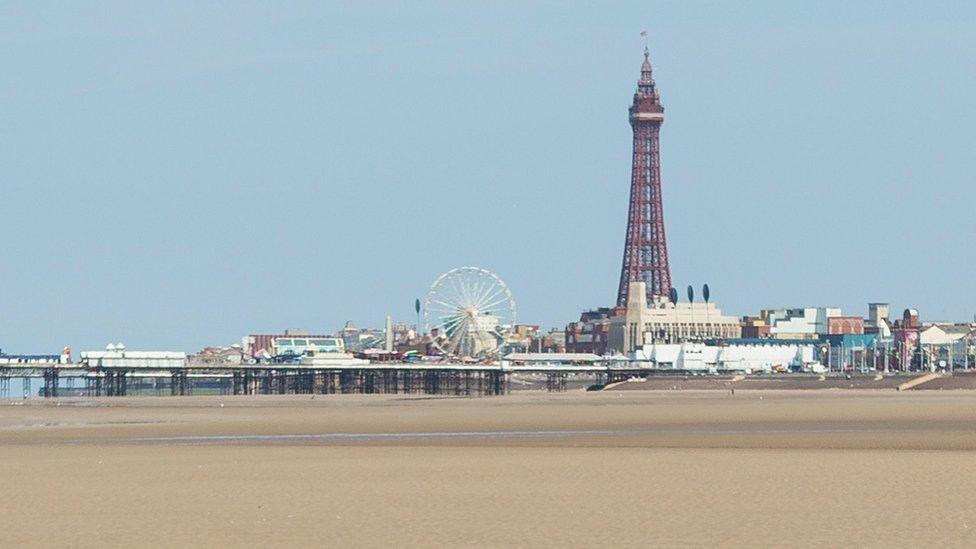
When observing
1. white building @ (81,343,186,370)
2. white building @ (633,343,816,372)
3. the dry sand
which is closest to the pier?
white building @ (81,343,186,370)

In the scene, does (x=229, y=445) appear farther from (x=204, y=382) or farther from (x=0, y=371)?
(x=204, y=382)

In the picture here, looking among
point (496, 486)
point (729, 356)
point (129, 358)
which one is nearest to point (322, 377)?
point (129, 358)

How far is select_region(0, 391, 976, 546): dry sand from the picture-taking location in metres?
21.0

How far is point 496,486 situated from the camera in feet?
88.1

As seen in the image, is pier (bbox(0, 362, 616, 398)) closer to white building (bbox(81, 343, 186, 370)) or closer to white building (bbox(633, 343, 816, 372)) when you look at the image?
white building (bbox(81, 343, 186, 370))

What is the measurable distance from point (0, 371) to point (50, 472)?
356 feet

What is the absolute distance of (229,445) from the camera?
3969cm

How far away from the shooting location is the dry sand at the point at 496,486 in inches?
825

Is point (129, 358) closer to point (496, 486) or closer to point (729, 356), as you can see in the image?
point (729, 356)

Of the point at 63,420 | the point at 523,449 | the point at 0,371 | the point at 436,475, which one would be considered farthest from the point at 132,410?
the point at 0,371

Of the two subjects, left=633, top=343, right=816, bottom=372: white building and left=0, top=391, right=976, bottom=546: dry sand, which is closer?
left=0, top=391, right=976, bottom=546: dry sand

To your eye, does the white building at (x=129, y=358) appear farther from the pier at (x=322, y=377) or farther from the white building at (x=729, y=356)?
the white building at (x=729, y=356)

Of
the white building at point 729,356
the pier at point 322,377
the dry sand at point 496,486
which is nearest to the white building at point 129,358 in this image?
the pier at point 322,377

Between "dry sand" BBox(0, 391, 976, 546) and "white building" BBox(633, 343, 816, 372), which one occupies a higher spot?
"white building" BBox(633, 343, 816, 372)
